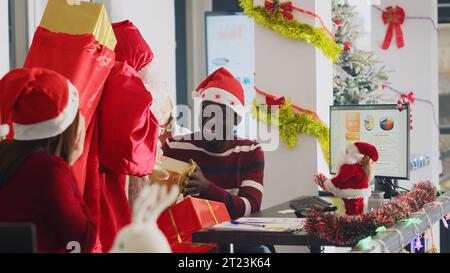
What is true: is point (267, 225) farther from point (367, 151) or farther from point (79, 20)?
point (79, 20)

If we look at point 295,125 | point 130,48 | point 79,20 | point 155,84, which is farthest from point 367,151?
point 295,125

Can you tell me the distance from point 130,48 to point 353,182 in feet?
3.40

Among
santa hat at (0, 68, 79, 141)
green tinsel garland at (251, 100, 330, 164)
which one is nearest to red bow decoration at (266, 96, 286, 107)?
green tinsel garland at (251, 100, 330, 164)

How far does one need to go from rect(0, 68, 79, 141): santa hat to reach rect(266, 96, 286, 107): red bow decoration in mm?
2630

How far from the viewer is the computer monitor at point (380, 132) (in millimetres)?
3830

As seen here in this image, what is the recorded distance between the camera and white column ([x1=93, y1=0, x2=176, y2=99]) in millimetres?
5539

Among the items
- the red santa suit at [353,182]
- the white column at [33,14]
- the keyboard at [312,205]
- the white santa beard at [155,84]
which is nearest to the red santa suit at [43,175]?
the white santa beard at [155,84]

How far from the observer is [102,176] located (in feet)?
9.32

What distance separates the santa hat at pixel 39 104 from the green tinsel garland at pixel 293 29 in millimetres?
2677

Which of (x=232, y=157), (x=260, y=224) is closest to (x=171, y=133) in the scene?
(x=232, y=157)

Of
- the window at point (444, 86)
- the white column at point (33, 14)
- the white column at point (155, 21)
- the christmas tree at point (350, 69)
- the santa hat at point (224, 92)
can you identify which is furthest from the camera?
the window at point (444, 86)

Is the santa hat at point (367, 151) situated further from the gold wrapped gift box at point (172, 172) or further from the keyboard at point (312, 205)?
the gold wrapped gift box at point (172, 172)

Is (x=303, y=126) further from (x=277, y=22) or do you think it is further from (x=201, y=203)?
(x=201, y=203)

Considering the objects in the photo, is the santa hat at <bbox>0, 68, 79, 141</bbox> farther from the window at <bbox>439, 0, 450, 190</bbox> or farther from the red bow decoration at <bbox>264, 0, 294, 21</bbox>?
the window at <bbox>439, 0, 450, 190</bbox>
